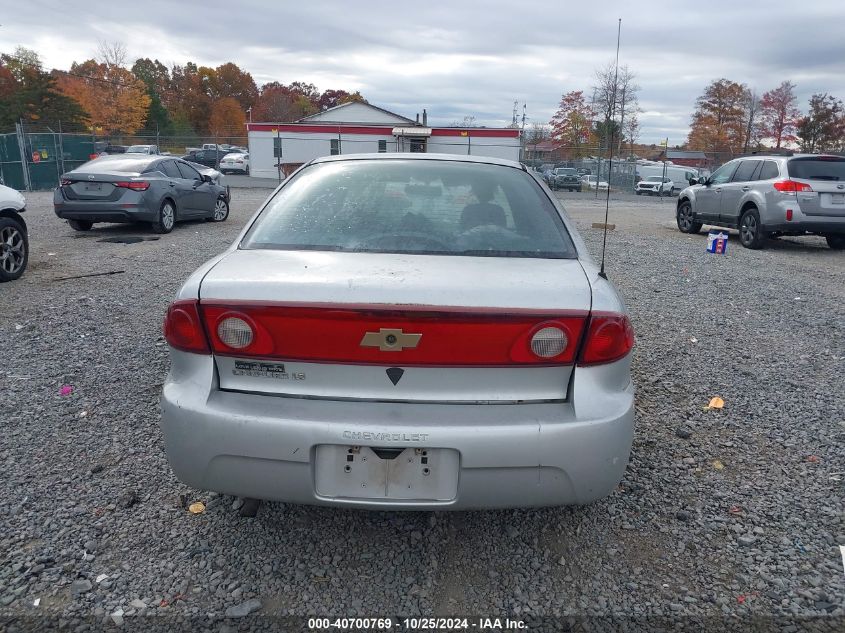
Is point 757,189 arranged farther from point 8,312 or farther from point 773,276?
point 8,312

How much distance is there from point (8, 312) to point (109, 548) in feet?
14.9

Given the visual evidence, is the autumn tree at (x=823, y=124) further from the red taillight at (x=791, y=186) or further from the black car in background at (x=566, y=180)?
the red taillight at (x=791, y=186)

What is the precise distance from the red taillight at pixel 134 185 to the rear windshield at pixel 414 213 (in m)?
8.91

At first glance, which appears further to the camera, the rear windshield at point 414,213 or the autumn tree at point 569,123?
the autumn tree at point 569,123

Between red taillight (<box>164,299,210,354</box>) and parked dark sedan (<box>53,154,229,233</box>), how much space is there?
9.86 metres

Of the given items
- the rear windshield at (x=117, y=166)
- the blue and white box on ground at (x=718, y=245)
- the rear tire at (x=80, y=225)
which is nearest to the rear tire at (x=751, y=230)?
the blue and white box on ground at (x=718, y=245)

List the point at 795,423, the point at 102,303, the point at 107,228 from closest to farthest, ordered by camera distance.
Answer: the point at 795,423 < the point at 102,303 < the point at 107,228

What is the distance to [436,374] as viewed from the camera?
232cm

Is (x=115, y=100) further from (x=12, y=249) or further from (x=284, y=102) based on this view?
(x=12, y=249)

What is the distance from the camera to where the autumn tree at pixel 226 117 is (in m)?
82.8

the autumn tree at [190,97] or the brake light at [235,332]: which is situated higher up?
the autumn tree at [190,97]

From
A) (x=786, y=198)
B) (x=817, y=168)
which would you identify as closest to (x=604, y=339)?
(x=786, y=198)

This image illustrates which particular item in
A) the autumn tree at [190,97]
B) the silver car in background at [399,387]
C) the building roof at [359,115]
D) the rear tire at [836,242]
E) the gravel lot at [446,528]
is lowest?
the gravel lot at [446,528]

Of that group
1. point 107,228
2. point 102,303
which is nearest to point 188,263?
point 102,303
